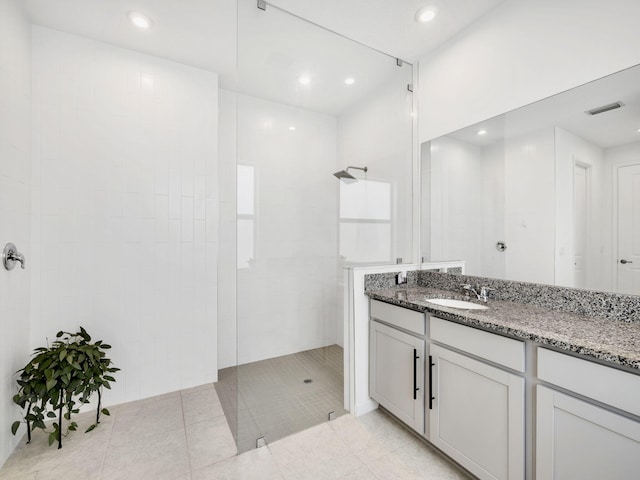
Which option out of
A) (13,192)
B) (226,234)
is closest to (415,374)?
(226,234)

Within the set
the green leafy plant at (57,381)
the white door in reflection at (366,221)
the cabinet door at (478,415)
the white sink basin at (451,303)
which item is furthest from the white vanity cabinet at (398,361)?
the green leafy plant at (57,381)

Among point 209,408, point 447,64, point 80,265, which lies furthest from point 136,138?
point 447,64

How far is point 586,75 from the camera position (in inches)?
57.8

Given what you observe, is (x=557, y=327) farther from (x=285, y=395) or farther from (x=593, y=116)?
(x=285, y=395)

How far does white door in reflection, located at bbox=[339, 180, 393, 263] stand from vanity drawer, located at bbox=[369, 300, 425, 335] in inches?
14.0

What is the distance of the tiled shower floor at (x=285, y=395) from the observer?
181 centimetres

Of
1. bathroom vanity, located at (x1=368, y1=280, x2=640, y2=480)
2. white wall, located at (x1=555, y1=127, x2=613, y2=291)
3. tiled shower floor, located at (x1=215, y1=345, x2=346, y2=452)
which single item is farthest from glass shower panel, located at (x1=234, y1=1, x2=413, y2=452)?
white wall, located at (x1=555, y1=127, x2=613, y2=291)

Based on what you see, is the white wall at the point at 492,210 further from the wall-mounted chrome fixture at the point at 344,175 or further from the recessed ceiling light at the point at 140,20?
the recessed ceiling light at the point at 140,20

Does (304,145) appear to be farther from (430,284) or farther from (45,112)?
(45,112)

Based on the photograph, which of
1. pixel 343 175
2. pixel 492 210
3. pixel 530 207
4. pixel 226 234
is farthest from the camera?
pixel 226 234

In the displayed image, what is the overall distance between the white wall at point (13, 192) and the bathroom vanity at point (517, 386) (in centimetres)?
226

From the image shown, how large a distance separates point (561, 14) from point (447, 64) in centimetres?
70

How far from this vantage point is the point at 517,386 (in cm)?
123

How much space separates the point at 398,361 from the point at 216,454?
1221 mm
